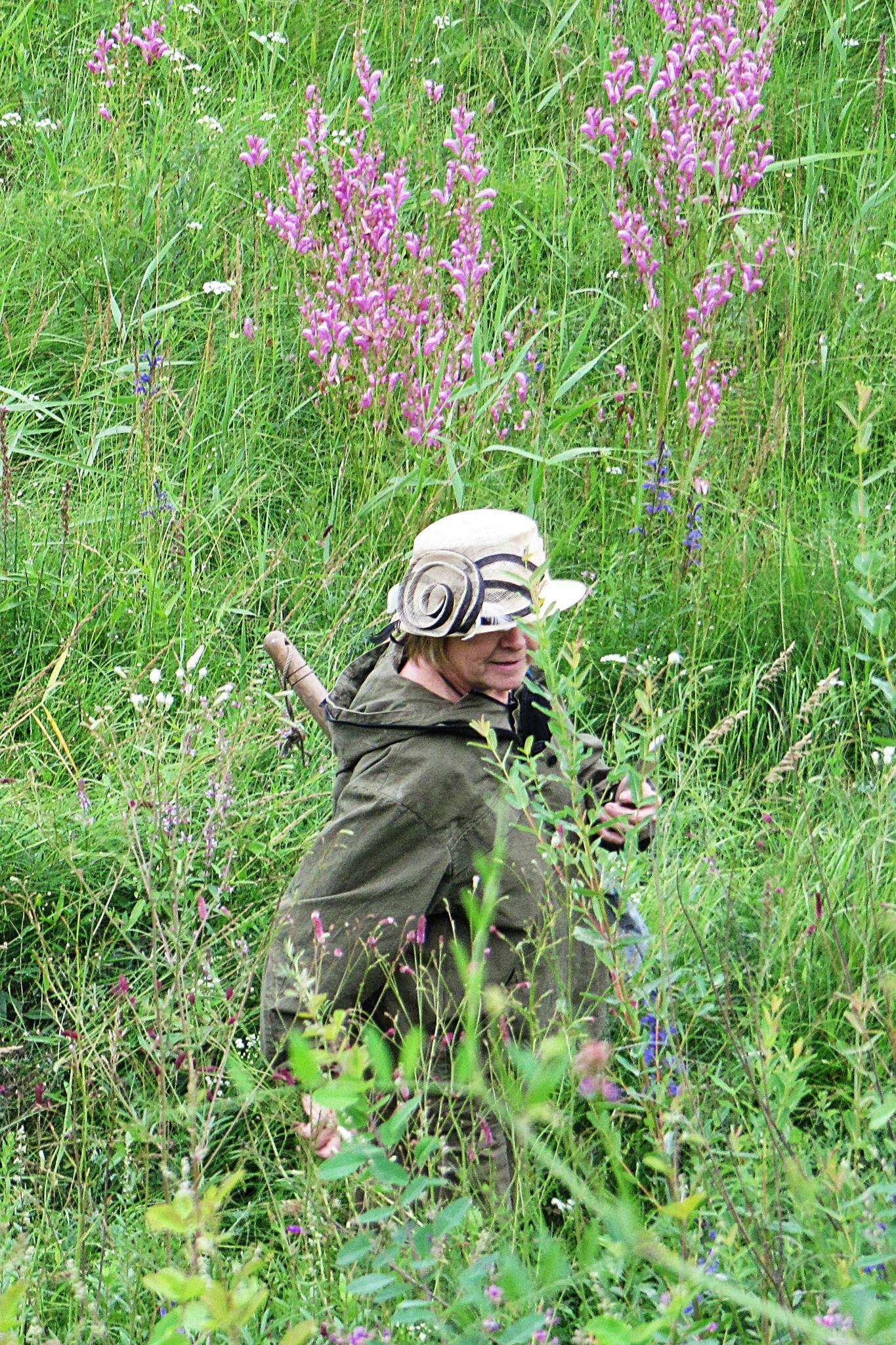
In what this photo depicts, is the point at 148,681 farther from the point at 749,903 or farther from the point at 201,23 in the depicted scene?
the point at 201,23

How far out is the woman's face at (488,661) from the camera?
8.26 feet

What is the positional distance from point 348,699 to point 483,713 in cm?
29

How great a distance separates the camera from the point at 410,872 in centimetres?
249

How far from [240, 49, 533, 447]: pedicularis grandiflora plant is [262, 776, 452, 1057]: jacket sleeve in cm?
172

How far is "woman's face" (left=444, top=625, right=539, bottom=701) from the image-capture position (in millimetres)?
2518

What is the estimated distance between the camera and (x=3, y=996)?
9.97 feet

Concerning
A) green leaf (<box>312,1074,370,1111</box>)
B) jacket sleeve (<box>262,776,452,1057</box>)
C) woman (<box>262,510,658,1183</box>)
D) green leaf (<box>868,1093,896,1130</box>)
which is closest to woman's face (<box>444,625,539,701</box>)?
woman (<box>262,510,658,1183</box>)

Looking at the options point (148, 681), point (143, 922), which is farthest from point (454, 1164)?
point (148, 681)

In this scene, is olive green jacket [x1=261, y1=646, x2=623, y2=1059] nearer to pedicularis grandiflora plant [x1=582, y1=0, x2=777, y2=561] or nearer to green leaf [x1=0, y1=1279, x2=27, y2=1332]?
green leaf [x1=0, y1=1279, x2=27, y2=1332]

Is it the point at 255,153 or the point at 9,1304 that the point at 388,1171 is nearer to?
the point at 9,1304

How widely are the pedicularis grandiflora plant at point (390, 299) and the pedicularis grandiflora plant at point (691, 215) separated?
399 mm

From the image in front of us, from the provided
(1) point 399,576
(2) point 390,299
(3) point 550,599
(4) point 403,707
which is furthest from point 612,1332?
(2) point 390,299

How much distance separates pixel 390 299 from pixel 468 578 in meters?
2.12

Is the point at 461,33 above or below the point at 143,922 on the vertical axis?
above
